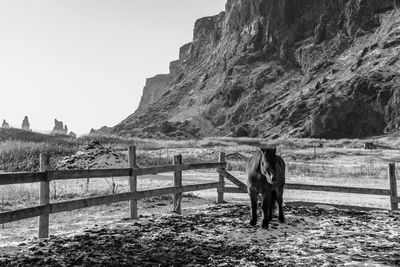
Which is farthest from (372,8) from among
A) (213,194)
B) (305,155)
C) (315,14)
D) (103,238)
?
(103,238)

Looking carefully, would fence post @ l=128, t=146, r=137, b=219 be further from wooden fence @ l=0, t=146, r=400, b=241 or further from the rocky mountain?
the rocky mountain

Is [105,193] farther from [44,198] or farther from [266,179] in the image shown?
[266,179]

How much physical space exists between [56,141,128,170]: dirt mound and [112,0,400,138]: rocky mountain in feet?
243

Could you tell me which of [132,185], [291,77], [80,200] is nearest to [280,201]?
[132,185]

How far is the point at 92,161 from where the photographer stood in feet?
73.0

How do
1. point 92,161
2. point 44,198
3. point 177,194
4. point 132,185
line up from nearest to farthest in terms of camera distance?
point 44,198
point 132,185
point 177,194
point 92,161

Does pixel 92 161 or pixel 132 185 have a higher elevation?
pixel 132 185

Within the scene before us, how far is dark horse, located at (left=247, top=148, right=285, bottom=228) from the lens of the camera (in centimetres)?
823

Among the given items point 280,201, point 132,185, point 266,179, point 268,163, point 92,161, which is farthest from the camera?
point 92,161

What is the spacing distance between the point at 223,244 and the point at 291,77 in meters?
126

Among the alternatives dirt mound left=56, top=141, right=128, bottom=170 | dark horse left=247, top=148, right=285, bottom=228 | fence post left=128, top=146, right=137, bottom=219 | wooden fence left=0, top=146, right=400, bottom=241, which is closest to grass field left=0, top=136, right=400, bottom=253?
fence post left=128, top=146, right=137, bottom=219

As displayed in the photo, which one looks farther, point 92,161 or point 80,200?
point 92,161

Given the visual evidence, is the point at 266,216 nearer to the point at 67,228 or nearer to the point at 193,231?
the point at 193,231

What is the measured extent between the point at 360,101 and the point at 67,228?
92.8 meters
